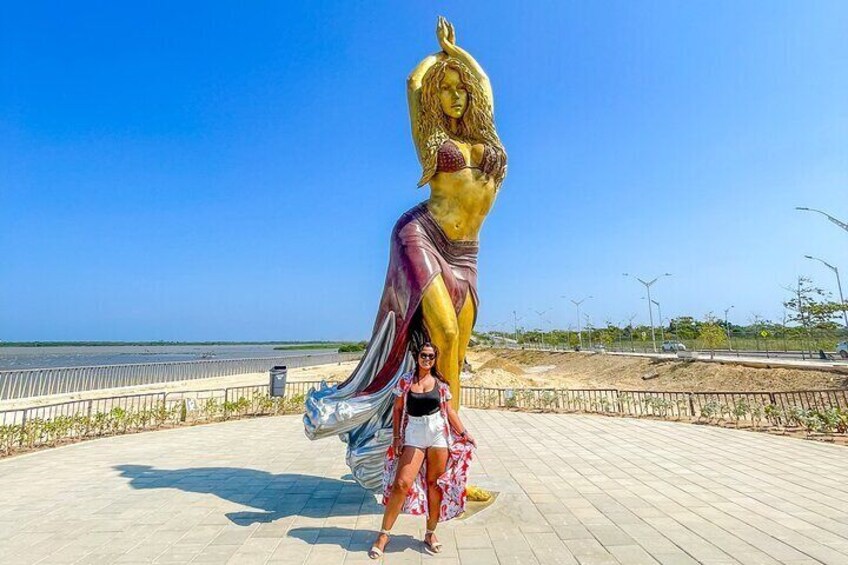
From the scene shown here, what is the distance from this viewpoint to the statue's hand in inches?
221

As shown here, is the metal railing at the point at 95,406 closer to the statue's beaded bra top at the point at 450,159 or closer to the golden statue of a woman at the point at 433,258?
the golden statue of a woman at the point at 433,258

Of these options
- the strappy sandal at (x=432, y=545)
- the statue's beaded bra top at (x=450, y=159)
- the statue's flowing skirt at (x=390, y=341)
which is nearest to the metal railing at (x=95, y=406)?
the statue's flowing skirt at (x=390, y=341)

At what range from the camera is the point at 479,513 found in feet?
16.1

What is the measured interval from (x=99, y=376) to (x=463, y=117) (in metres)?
25.0

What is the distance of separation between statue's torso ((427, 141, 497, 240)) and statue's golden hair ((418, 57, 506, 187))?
0.19 m

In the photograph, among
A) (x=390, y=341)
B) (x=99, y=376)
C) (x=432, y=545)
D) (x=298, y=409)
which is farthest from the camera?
(x=99, y=376)

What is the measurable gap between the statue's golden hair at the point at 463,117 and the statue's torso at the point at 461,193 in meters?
0.19

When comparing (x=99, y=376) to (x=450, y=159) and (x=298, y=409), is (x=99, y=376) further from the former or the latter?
(x=450, y=159)

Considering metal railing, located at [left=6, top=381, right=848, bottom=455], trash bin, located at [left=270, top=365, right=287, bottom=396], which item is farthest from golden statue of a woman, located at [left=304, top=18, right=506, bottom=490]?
trash bin, located at [left=270, top=365, right=287, bottom=396]

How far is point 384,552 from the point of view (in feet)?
13.2

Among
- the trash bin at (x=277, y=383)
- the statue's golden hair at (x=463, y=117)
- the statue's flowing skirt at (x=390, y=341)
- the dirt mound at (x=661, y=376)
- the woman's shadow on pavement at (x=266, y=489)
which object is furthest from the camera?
the dirt mound at (x=661, y=376)

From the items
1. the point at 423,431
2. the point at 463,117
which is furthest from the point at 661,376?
the point at 423,431

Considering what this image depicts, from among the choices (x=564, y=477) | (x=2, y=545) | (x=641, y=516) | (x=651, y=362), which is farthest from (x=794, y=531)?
(x=651, y=362)

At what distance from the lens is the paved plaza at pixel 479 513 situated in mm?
3984
